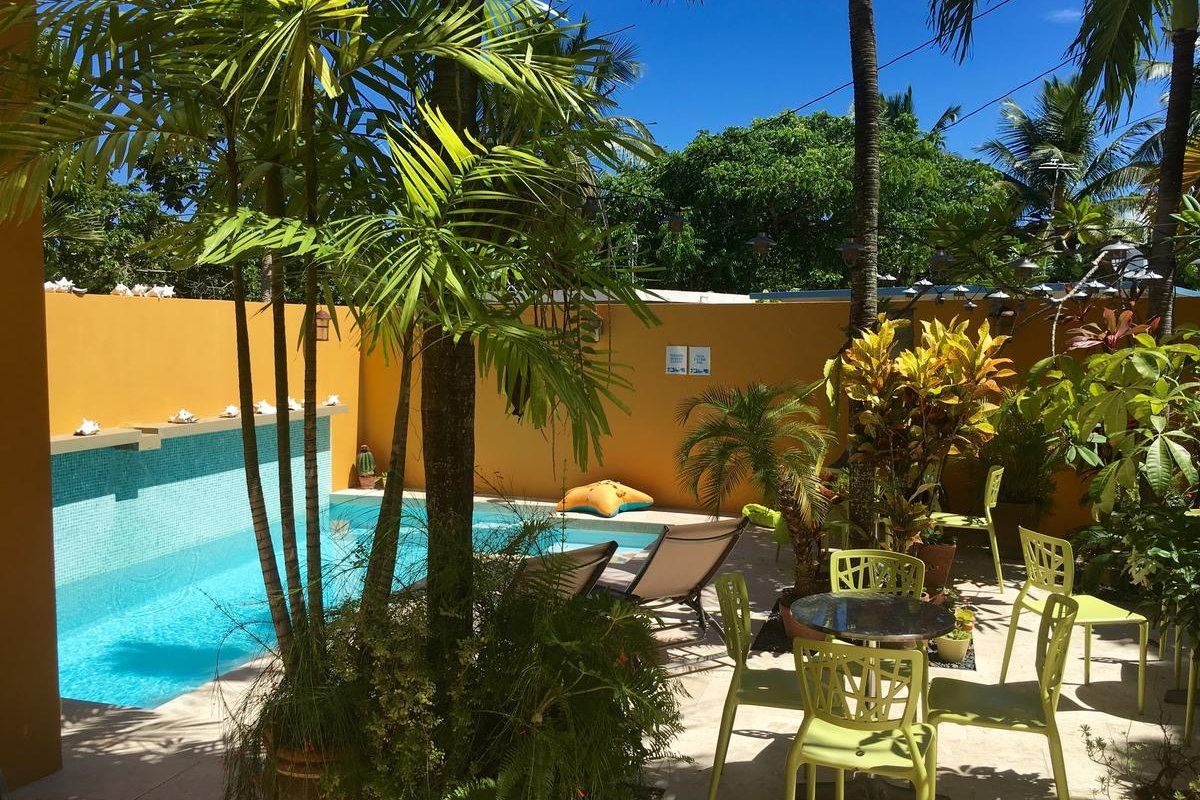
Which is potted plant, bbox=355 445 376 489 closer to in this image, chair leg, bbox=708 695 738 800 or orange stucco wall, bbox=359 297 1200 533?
orange stucco wall, bbox=359 297 1200 533

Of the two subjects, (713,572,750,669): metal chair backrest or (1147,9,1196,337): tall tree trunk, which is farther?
(1147,9,1196,337): tall tree trunk

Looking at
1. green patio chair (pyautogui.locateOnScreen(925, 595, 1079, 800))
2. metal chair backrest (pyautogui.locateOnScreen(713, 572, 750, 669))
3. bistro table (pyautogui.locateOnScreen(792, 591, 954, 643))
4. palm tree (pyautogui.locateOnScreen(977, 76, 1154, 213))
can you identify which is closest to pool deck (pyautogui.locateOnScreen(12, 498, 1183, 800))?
green patio chair (pyautogui.locateOnScreen(925, 595, 1079, 800))

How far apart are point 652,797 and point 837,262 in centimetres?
1924

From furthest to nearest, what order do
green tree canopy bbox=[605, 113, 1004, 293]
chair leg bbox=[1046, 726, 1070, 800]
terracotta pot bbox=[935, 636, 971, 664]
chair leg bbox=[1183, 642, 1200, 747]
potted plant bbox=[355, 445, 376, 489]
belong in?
green tree canopy bbox=[605, 113, 1004, 293] → potted plant bbox=[355, 445, 376, 489] → terracotta pot bbox=[935, 636, 971, 664] → chair leg bbox=[1183, 642, 1200, 747] → chair leg bbox=[1046, 726, 1070, 800]

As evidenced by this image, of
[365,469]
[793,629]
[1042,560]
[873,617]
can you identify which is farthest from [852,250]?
[365,469]

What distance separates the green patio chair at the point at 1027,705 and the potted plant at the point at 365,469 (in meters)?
9.66

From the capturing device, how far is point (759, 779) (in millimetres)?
3955

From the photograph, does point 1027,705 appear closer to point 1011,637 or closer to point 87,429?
point 1011,637

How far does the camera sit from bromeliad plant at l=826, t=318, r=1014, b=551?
5.64 meters

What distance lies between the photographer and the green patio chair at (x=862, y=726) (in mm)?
3109

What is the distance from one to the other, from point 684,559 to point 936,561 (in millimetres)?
1891

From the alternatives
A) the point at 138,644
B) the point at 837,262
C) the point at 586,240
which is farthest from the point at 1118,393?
the point at 837,262

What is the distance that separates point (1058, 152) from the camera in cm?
2381

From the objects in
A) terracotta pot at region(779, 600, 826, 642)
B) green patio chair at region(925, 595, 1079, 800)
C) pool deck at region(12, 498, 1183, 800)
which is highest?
green patio chair at region(925, 595, 1079, 800)
